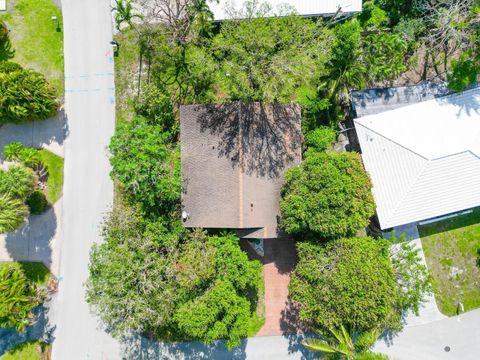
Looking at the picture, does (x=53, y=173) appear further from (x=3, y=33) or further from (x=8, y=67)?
(x=3, y=33)

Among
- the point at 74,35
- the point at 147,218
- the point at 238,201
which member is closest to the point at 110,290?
the point at 147,218

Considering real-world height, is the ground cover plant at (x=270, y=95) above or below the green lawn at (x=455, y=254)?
above

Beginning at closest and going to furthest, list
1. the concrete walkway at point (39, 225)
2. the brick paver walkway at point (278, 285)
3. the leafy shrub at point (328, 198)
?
1. the leafy shrub at point (328, 198)
2. the brick paver walkway at point (278, 285)
3. the concrete walkway at point (39, 225)

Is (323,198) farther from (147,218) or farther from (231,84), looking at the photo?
(147,218)

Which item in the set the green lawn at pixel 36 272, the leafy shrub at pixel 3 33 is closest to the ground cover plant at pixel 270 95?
the green lawn at pixel 36 272

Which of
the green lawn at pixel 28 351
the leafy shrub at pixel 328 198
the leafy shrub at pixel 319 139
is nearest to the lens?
the leafy shrub at pixel 328 198

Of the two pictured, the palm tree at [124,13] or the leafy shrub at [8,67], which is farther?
the leafy shrub at [8,67]

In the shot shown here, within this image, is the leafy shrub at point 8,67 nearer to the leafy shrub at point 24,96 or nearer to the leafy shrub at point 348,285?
the leafy shrub at point 24,96

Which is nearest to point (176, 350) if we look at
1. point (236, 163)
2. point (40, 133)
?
point (236, 163)
